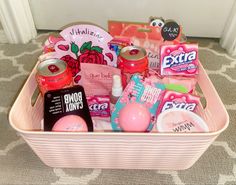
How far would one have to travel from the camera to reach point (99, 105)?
2.24 feet

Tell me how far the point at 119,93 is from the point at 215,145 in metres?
0.34

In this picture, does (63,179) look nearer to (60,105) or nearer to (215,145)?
(60,105)

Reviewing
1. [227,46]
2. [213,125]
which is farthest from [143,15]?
[213,125]

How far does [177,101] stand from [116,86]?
152mm

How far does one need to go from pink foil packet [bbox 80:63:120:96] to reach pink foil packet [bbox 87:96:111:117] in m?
0.04

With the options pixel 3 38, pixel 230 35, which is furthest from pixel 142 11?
pixel 3 38

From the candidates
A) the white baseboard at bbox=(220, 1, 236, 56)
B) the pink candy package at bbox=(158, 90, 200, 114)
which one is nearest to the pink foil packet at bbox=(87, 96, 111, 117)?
the pink candy package at bbox=(158, 90, 200, 114)

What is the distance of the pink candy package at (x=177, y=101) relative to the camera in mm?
616

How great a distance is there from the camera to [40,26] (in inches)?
48.1

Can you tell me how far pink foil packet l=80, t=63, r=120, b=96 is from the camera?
67 cm

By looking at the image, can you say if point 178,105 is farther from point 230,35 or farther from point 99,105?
point 230,35

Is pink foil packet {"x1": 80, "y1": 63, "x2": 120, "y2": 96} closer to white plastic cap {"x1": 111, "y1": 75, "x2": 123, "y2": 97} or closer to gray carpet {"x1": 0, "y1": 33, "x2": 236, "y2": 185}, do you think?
white plastic cap {"x1": 111, "y1": 75, "x2": 123, "y2": 97}

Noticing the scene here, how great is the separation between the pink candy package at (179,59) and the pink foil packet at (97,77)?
125 mm

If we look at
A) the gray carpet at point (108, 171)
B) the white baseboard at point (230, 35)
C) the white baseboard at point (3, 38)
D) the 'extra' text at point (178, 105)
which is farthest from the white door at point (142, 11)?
the 'extra' text at point (178, 105)
